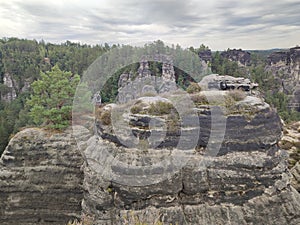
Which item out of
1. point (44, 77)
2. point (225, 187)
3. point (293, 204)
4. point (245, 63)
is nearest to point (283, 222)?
point (293, 204)

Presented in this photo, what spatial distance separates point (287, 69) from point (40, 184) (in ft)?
258

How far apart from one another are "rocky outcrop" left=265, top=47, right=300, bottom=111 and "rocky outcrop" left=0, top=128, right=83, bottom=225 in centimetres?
6166

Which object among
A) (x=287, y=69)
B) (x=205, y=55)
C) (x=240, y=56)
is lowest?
(x=287, y=69)

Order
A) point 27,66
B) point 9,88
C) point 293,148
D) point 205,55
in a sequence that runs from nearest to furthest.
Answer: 1. point 293,148
2. point 205,55
3. point 9,88
4. point 27,66

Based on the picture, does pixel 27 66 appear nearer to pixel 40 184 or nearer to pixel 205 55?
pixel 205 55

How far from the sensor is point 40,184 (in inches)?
776

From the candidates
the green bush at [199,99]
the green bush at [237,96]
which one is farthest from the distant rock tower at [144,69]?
the green bush at [237,96]

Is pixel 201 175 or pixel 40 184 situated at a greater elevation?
pixel 201 175

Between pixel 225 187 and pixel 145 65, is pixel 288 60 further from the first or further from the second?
pixel 225 187

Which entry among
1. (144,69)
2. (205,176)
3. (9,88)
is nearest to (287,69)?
(144,69)

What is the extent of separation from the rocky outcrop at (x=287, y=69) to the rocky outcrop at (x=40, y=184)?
6166cm

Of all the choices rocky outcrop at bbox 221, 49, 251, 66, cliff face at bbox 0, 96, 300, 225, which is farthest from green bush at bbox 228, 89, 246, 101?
rocky outcrop at bbox 221, 49, 251, 66

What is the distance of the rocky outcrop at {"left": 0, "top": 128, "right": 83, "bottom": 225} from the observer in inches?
773

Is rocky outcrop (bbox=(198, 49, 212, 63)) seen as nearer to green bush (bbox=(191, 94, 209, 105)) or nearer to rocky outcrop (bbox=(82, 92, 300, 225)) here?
green bush (bbox=(191, 94, 209, 105))
